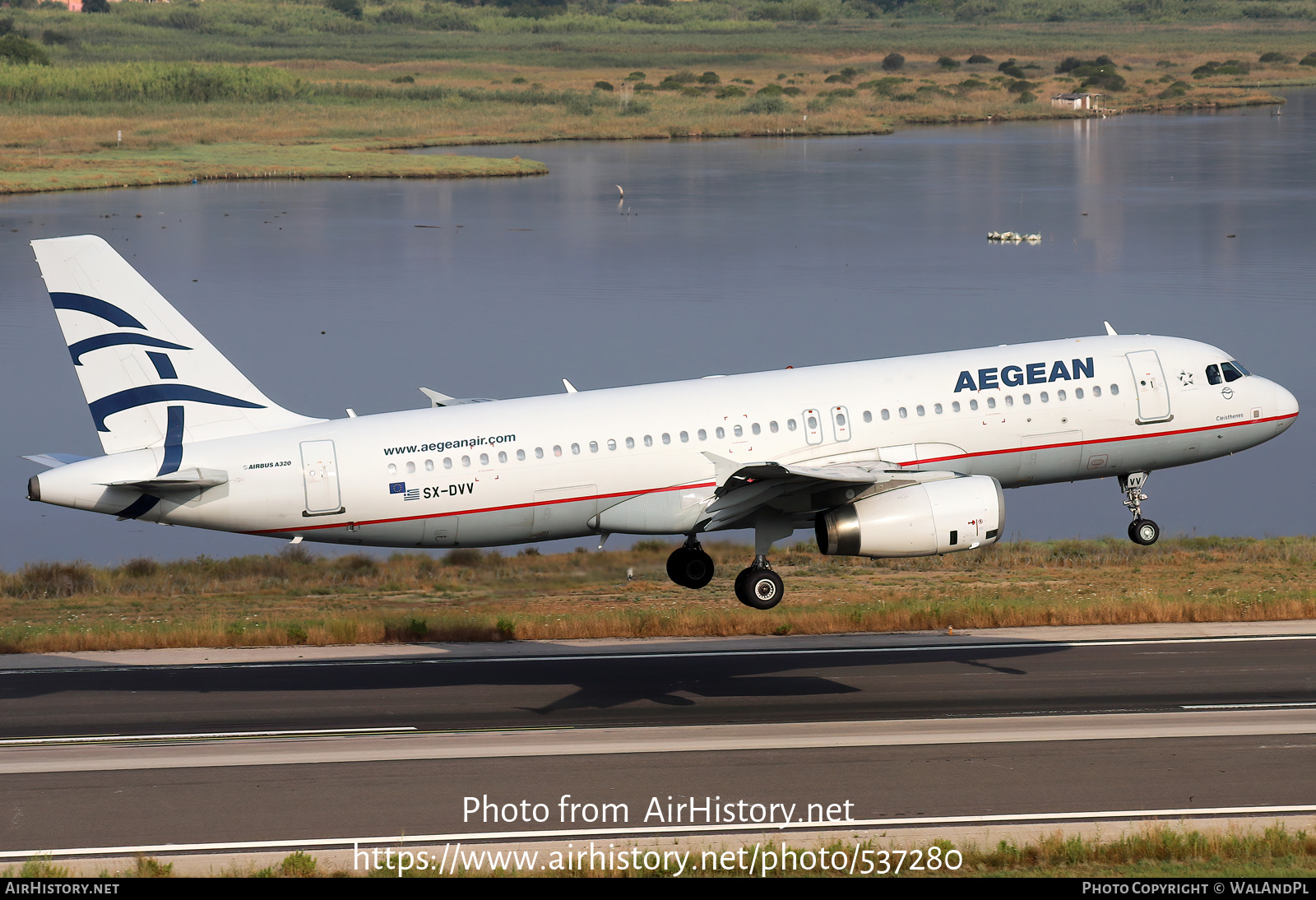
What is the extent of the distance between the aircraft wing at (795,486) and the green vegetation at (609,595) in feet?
18.7

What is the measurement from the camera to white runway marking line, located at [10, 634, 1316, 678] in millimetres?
41188

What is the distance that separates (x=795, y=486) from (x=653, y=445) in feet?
12.4

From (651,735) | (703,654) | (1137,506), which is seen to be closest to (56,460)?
(651,735)

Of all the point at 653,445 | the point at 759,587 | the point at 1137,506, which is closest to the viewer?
the point at 653,445

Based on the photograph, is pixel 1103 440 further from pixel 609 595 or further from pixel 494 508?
pixel 609 595

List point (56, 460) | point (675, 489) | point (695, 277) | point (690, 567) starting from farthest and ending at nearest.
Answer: point (695, 277) → point (690, 567) → point (675, 489) → point (56, 460)

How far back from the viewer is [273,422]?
130ft

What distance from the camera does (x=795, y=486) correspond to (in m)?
39.0

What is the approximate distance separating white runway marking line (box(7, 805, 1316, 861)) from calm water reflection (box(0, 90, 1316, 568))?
39653 millimetres

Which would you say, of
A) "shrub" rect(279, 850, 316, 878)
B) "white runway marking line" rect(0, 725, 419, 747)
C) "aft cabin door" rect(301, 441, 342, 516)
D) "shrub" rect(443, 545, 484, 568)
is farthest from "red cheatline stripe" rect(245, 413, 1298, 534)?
"shrub" rect(443, 545, 484, 568)

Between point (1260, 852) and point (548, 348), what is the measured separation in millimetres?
67791

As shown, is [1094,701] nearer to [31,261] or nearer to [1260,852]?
[1260,852]

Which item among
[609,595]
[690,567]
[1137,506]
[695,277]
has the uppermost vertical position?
[695,277]

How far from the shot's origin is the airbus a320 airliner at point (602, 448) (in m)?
38.2
